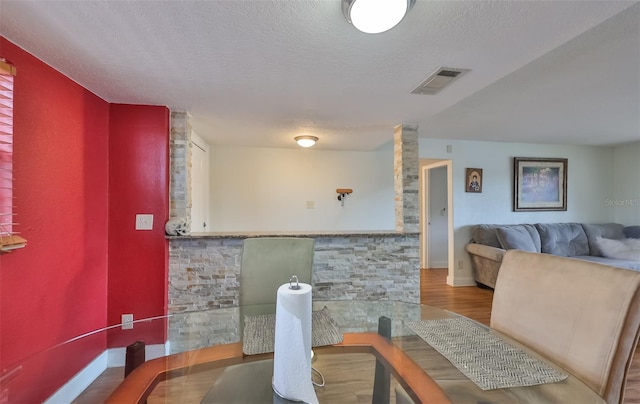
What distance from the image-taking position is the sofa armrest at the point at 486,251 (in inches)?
139

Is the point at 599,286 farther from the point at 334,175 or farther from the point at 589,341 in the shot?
the point at 334,175

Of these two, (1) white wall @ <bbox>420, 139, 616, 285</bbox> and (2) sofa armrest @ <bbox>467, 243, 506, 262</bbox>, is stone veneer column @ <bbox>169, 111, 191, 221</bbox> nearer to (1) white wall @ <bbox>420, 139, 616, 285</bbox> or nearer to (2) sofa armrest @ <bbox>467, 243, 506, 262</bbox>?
(1) white wall @ <bbox>420, 139, 616, 285</bbox>

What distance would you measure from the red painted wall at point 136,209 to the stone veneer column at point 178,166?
96 millimetres

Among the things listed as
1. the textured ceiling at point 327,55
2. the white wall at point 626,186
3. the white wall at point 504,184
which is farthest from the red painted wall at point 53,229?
the white wall at point 626,186

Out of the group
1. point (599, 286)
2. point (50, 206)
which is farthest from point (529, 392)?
point (50, 206)

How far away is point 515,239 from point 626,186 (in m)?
2.57

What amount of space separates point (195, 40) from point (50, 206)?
1.32 meters

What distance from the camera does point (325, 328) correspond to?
138 cm


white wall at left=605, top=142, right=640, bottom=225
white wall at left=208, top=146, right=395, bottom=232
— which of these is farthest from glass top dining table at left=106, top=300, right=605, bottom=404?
white wall at left=605, top=142, right=640, bottom=225

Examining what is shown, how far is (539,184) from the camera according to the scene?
14.2 feet

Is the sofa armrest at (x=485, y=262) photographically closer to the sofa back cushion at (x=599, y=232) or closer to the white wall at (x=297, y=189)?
the white wall at (x=297, y=189)

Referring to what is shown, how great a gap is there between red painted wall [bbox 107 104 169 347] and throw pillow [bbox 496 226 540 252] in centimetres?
406

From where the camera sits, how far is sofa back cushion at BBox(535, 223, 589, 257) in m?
3.87

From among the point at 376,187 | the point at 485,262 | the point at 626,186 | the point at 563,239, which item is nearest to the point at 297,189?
the point at 376,187
